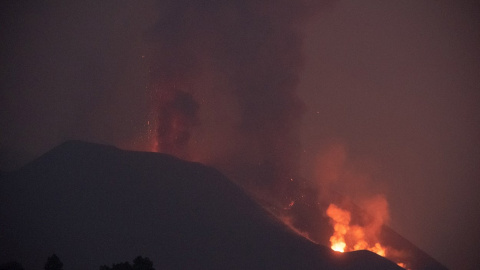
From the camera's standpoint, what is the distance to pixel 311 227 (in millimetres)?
76250

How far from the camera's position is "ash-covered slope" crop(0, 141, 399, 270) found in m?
53.3

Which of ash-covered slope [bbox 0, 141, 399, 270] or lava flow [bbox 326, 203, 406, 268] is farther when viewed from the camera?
Result: lava flow [bbox 326, 203, 406, 268]

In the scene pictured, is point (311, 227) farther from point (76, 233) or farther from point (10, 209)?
point (10, 209)

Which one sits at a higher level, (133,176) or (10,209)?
(133,176)

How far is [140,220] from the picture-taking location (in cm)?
5859

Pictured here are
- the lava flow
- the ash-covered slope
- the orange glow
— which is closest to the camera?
the ash-covered slope

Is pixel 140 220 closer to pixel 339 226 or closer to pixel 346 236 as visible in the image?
pixel 346 236

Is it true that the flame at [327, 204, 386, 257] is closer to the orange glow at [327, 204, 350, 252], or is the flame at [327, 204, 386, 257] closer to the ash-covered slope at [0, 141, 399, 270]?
the orange glow at [327, 204, 350, 252]

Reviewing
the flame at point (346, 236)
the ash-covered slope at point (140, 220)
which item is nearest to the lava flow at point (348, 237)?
the flame at point (346, 236)

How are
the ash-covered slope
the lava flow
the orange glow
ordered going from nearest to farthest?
the ash-covered slope
the orange glow
the lava flow

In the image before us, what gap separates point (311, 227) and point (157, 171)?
91.5 ft

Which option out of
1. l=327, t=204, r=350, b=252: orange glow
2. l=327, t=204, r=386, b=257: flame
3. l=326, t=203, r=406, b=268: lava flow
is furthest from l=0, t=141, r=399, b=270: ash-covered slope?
l=326, t=203, r=406, b=268: lava flow

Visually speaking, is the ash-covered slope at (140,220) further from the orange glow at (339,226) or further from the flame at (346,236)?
the flame at (346,236)

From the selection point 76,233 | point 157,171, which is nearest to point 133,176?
point 157,171
